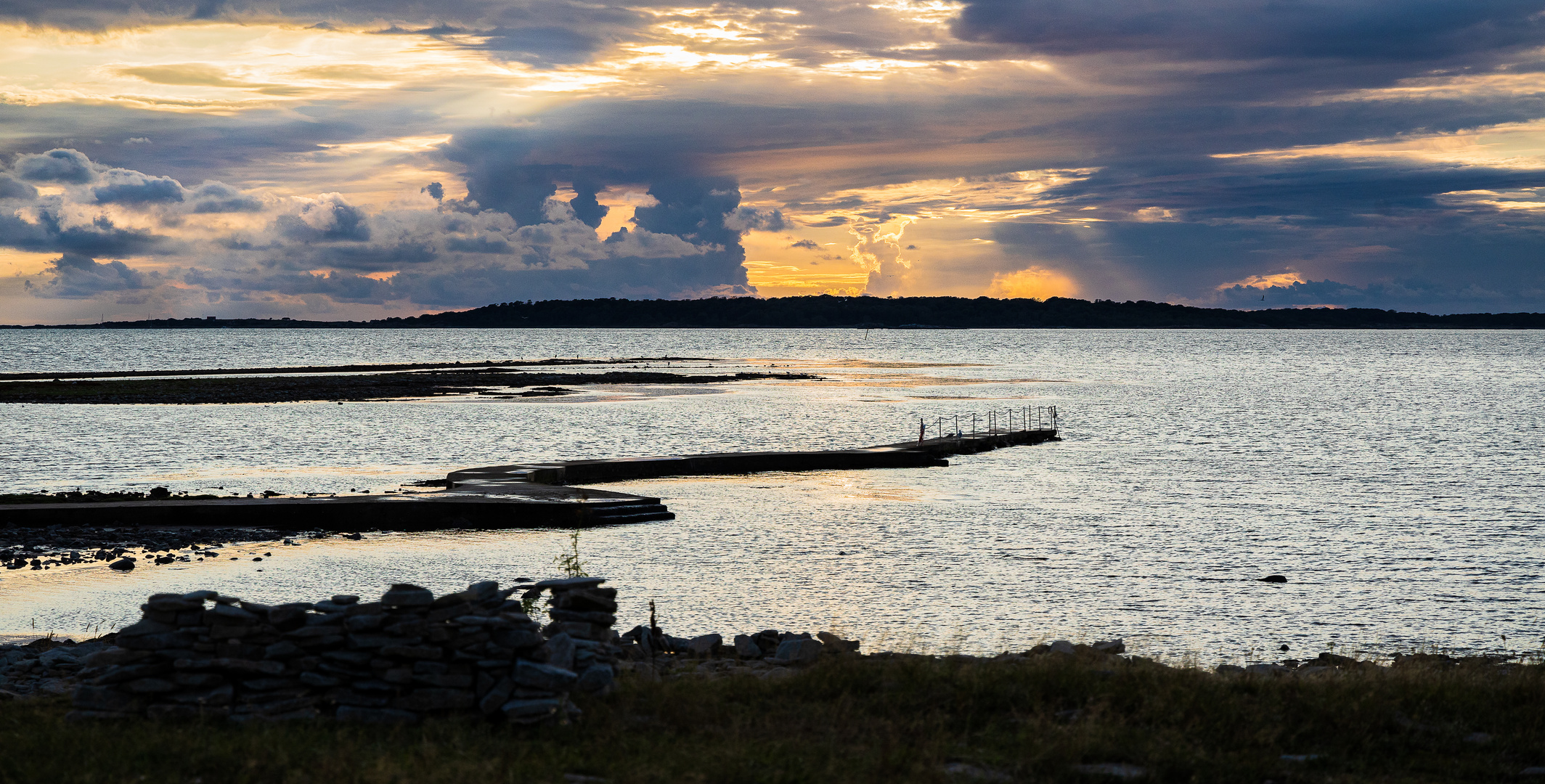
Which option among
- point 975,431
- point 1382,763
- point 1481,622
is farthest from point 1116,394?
point 1382,763

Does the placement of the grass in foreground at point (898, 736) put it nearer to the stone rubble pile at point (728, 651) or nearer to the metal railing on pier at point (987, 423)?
the stone rubble pile at point (728, 651)

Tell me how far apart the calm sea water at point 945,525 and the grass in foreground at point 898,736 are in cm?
335

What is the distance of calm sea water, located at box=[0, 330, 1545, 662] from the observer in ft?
77.5

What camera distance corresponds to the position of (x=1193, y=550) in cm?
3209

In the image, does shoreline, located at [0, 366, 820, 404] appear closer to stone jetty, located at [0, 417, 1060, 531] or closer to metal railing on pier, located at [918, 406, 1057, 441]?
metal railing on pier, located at [918, 406, 1057, 441]

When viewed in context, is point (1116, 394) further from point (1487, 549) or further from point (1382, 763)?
point (1382, 763)

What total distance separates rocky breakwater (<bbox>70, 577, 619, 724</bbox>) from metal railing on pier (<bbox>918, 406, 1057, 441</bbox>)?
46278 millimetres

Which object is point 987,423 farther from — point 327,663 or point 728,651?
point 327,663

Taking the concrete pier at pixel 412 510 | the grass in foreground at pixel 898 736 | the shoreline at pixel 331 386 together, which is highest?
the grass in foreground at pixel 898 736

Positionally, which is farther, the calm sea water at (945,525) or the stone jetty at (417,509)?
the stone jetty at (417,509)

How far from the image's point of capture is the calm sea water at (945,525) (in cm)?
2362

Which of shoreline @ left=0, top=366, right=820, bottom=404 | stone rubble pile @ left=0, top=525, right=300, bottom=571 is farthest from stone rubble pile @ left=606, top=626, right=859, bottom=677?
shoreline @ left=0, top=366, right=820, bottom=404

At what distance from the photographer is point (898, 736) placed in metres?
11.4

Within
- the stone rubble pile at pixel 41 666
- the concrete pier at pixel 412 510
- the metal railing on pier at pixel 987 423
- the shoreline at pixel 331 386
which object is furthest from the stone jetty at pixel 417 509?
the shoreline at pixel 331 386
